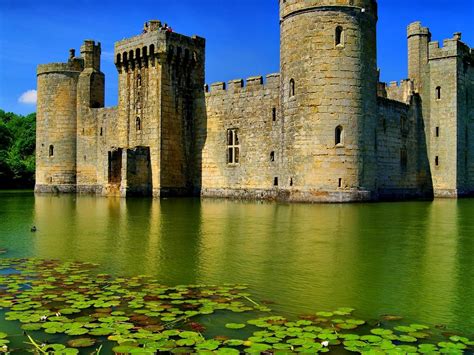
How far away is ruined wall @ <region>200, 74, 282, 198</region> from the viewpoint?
1065 inches

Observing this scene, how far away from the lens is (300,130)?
22875 mm

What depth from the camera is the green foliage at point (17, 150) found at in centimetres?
5084

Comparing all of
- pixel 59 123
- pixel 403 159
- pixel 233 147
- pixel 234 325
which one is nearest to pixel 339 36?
pixel 233 147

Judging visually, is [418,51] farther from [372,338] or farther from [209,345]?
[209,345]

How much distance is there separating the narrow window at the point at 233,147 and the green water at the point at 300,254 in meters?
12.9

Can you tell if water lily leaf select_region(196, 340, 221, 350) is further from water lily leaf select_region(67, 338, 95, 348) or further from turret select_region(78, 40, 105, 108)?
turret select_region(78, 40, 105, 108)

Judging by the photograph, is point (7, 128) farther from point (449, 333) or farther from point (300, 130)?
point (449, 333)

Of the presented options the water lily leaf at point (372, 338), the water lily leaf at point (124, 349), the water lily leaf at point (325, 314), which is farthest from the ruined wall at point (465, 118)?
the water lily leaf at point (124, 349)

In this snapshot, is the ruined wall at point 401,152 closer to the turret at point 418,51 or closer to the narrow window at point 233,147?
the turret at point 418,51

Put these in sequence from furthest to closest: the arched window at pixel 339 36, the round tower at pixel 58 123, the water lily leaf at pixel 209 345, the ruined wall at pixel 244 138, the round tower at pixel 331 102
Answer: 1. the round tower at pixel 58 123
2. the ruined wall at pixel 244 138
3. the arched window at pixel 339 36
4. the round tower at pixel 331 102
5. the water lily leaf at pixel 209 345

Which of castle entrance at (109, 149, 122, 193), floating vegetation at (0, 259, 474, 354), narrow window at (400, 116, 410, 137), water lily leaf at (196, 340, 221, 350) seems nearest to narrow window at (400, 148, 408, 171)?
narrow window at (400, 116, 410, 137)

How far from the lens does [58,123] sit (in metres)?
36.3

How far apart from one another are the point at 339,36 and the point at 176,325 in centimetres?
1933

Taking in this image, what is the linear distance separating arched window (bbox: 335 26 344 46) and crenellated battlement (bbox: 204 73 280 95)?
4.40 metres
